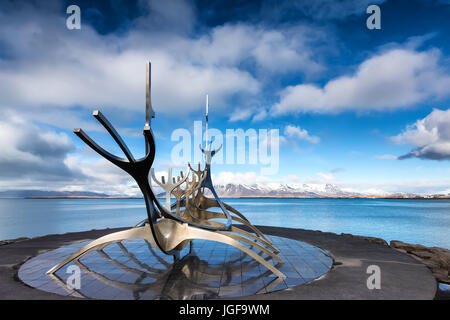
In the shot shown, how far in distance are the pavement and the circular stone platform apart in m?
0.33

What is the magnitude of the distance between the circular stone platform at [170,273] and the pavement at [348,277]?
33cm

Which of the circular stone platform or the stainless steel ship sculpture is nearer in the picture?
the stainless steel ship sculpture

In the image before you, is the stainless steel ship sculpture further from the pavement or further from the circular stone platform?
the pavement

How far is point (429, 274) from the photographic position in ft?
27.0

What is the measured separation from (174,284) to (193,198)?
6436mm

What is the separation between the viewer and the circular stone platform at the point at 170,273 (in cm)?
703

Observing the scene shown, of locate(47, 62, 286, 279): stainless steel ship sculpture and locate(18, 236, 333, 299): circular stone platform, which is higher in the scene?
locate(47, 62, 286, 279): stainless steel ship sculpture

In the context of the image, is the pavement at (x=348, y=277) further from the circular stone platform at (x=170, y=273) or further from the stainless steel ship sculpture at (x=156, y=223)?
the stainless steel ship sculpture at (x=156, y=223)

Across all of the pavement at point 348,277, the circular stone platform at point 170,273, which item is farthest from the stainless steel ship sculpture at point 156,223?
the pavement at point 348,277

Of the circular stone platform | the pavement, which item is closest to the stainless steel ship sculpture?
the circular stone platform

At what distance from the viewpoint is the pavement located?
6695mm

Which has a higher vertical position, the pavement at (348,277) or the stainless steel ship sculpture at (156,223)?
the stainless steel ship sculpture at (156,223)
